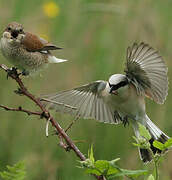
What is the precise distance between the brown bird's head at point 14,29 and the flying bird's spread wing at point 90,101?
1.00 m

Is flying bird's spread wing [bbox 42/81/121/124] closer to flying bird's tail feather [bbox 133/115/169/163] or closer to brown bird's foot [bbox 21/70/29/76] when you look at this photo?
flying bird's tail feather [bbox 133/115/169/163]

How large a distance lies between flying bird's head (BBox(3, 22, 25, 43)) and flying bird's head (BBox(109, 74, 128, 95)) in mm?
1162

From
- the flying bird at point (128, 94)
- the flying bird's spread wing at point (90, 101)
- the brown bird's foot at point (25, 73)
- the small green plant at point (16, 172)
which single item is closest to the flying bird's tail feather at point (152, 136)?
the flying bird at point (128, 94)

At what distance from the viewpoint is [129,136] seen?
14.0ft

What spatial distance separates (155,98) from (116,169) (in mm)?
1228

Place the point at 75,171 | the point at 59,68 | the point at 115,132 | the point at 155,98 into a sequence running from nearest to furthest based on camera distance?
the point at 155,98, the point at 75,171, the point at 115,132, the point at 59,68

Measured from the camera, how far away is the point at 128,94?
113 inches

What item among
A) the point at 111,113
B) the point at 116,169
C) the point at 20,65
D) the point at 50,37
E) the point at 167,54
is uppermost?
the point at 50,37

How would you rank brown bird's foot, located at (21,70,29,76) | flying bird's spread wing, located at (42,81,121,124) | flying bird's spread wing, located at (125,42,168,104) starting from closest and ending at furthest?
flying bird's spread wing, located at (125,42,168,104) < flying bird's spread wing, located at (42,81,121,124) < brown bird's foot, located at (21,70,29,76)

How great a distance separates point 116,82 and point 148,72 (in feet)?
0.65

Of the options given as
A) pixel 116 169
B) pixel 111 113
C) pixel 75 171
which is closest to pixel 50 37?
pixel 75 171

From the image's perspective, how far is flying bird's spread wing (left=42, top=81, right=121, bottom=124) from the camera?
8.34 ft

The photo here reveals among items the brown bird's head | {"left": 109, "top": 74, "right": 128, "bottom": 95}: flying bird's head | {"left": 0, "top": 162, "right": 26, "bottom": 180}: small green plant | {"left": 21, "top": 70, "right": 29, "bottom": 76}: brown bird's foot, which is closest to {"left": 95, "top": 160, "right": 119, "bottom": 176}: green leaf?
{"left": 0, "top": 162, "right": 26, "bottom": 180}: small green plant

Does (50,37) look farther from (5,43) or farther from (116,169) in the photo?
(116,169)
